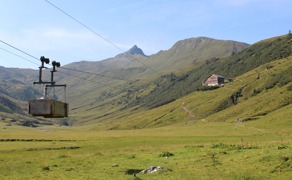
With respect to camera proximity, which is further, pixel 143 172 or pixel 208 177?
pixel 143 172

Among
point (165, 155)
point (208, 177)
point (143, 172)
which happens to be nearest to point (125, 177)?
point (143, 172)

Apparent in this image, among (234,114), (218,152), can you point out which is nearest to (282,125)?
(234,114)

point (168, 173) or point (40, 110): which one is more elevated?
point (40, 110)

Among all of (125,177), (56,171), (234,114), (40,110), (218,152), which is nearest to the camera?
(40,110)

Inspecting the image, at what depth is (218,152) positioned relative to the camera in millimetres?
51406

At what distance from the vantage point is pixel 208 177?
32.6m

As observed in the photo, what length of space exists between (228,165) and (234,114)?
6232 inches

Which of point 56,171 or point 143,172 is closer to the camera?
point 143,172

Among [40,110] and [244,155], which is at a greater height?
[40,110]

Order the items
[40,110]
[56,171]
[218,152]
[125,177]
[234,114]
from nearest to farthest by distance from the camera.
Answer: [40,110]
[125,177]
[56,171]
[218,152]
[234,114]

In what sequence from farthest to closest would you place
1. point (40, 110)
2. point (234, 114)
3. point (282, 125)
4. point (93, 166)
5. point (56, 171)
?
point (234, 114), point (282, 125), point (93, 166), point (56, 171), point (40, 110)

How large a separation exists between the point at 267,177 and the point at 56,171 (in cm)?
2343

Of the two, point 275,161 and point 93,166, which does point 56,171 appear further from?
point 275,161

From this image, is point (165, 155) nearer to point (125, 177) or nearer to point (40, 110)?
point (125, 177)
